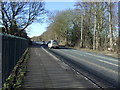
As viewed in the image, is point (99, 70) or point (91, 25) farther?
point (91, 25)

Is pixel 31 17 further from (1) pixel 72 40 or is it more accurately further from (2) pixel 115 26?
(1) pixel 72 40

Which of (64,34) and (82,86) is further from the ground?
(64,34)

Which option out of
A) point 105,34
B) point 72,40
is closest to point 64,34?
point 72,40

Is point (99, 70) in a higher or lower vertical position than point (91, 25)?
lower

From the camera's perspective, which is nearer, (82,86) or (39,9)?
(82,86)

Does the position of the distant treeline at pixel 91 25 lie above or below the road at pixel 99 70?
above

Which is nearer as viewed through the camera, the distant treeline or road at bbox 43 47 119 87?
road at bbox 43 47 119 87

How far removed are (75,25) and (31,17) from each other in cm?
2328

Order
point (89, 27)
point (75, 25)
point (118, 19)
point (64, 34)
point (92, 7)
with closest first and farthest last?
1. point (118, 19)
2. point (92, 7)
3. point (89, 27)
4. point (75, 25)
5. point (64, 34)

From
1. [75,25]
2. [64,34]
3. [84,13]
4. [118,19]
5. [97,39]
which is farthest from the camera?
[64,34]

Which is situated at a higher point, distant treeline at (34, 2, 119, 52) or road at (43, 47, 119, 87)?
distant treeline at (34, 2, 119, 52)

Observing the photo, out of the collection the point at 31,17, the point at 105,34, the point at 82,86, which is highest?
the point at 31,17

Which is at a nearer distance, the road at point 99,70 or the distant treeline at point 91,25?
the road at point 99,70

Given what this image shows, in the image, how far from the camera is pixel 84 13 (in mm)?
44562
